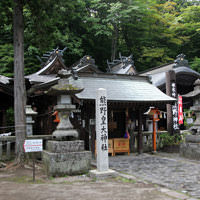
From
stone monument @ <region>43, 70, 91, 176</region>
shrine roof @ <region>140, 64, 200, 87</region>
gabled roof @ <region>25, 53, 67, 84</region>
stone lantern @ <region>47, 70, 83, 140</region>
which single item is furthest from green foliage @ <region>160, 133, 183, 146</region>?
gabled roof @ <region>25, 53, 67, 84</region>

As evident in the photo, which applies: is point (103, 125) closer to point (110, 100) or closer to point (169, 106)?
point (110, 100)

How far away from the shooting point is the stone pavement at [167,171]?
6621 mm

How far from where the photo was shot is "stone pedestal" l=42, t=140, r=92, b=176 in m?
7.83

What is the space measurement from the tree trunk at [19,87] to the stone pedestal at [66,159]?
6.03ft

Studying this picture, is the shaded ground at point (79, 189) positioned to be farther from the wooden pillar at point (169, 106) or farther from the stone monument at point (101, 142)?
the wooden pillar at point (169, 106)

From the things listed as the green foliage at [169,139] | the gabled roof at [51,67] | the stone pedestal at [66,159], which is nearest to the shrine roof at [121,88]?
the green foliage at [169,139]

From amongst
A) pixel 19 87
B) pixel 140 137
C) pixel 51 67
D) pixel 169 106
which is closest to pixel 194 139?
pixel 140 137

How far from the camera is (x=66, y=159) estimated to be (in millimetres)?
7988

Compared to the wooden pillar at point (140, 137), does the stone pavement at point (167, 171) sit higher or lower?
lower

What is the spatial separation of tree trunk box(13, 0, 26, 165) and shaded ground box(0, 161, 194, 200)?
1.82m

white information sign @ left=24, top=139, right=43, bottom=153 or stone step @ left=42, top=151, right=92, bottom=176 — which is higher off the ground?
white information sign @ left=24, top=139, right=43, bottom=153

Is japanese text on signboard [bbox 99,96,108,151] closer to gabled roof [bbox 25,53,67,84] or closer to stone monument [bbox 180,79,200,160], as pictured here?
stone monument [bbox 180,79,200,160]

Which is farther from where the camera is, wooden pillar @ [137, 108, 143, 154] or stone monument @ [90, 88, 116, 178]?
wooden pillar @ [137, 108, 143, 154]

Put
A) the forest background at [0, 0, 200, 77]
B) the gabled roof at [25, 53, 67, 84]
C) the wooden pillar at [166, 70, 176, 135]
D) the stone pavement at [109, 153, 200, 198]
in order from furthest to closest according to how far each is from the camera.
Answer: the forest background at [0, 0, 200, 77] < the gabled roof at [25, 53, 67, 84] < the wooden pillar at [166, 70, 176, 135] < the stone pavement at [109, 153, 200, 198]
